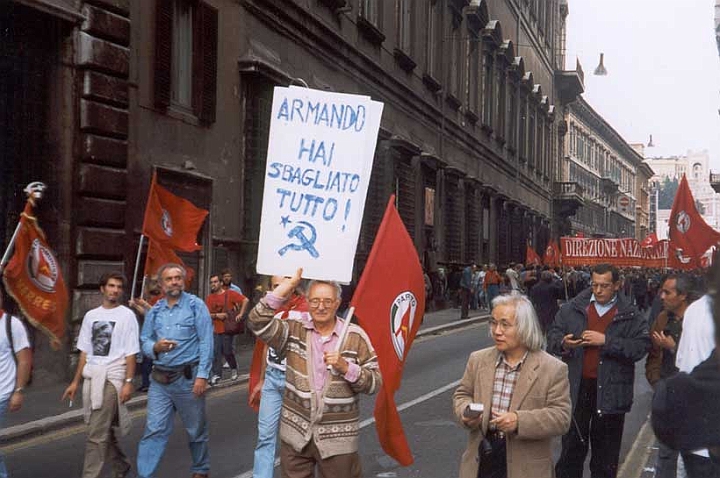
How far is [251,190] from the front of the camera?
20375 millimetres

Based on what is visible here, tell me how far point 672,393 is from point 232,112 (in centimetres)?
1730

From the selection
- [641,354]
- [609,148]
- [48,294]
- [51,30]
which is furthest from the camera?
[609,148]

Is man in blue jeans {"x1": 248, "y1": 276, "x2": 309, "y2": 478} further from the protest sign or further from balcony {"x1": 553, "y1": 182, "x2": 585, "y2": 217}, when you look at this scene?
balcony {"x1": 553, "y1": 182, "x2": 585, "y2": 217}

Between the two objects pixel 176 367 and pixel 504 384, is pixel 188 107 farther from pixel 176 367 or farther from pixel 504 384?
pixel 504 384

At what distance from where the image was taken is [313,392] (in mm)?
5801

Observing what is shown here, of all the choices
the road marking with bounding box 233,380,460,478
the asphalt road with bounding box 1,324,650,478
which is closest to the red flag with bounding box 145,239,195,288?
the asphalt road with bounding box 1,324,650,478

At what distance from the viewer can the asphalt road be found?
9039mm

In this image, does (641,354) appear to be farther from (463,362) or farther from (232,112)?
(232,112)

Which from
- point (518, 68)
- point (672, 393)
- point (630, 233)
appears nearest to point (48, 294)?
point (672, 393)

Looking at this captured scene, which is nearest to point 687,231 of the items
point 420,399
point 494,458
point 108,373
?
point 420,399

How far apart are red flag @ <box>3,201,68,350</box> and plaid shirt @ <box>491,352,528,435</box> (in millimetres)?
5925

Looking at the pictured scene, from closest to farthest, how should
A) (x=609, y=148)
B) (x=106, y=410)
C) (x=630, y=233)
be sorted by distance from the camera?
(x=106, y=410) < (x=609, y=148) < (x=630, y=233)

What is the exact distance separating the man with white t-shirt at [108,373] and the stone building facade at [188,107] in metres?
6.57

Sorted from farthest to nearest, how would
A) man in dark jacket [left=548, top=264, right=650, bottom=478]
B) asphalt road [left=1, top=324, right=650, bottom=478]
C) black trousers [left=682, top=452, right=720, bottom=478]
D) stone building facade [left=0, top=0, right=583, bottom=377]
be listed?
1. stone building facade [left=0, top=0, right=583, bottom=377]
2. asphalt road [left=1, top=324, right=650, bottom=478]
3. man in dark jacket [left=548, top=264, right=650, bottom=478]
4. black trousers [left=682, top=452, right=720, bottom=478]
